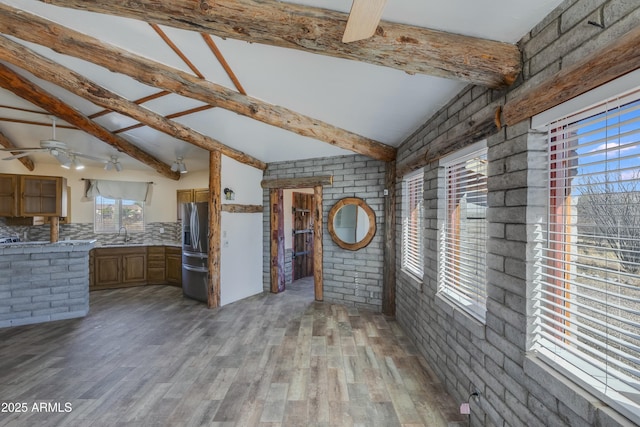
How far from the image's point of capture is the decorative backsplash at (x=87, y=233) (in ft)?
17.6

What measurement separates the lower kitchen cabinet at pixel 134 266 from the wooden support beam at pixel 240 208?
6.22 ft

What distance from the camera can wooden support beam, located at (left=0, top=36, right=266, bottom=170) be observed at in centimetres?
289

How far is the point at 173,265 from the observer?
18.5 feet

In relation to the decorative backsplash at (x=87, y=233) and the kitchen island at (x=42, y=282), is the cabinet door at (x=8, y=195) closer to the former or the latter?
the decorative backsplash at (x=87, y=233)

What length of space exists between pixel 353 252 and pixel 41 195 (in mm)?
5837

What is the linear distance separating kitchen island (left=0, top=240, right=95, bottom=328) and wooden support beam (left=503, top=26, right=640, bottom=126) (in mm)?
5348

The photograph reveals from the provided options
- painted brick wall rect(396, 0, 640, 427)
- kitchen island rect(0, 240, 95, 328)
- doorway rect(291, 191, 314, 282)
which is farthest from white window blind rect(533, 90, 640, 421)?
kitchen island rect(0, 240, 95, 328)

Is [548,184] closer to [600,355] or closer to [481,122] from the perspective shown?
[481,122]

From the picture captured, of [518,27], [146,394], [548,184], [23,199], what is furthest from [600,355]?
[23,199]

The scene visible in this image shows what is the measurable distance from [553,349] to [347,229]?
3.23 meters

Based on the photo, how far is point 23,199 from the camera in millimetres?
4938

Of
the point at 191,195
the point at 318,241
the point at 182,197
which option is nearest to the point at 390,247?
the point at 318,241

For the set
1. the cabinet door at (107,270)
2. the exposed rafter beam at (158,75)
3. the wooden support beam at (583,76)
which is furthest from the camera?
the cabinet door at (107,270)

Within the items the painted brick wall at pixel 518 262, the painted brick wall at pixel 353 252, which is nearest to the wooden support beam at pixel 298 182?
the painted brick wall at pixel 353 252
